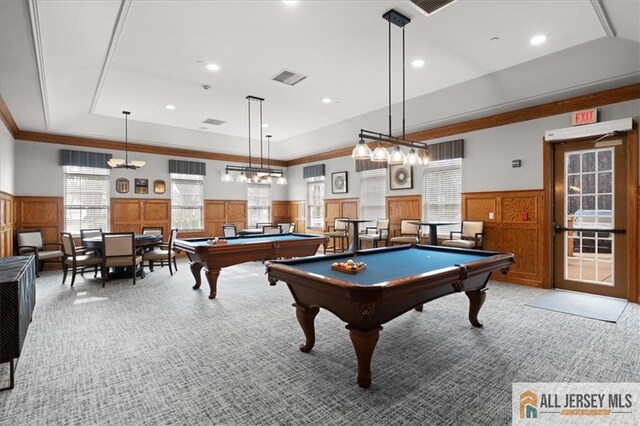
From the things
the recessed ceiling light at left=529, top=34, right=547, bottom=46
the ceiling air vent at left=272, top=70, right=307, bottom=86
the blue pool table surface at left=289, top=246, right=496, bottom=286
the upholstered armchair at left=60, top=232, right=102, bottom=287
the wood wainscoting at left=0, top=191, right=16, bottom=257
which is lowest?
the upholstered armchair at left=60, top=232, right=102, bottom=287

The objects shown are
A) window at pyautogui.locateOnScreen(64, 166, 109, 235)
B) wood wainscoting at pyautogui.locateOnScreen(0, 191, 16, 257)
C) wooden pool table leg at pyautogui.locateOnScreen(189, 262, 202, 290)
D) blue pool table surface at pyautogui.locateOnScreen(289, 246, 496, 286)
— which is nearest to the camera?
blue pool table surface at pyautogui.locateOnScreen(289, 246, 496, 286)

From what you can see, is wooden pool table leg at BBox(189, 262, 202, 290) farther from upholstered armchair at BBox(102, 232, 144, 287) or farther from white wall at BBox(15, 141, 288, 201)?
white wall at BBox(15, 141, 288, 201)

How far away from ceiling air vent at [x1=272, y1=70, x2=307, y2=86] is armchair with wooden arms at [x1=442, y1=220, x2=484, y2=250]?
3.83m

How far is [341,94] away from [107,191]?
248 inches

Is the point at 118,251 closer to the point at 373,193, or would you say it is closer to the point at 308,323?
the point at 308,323

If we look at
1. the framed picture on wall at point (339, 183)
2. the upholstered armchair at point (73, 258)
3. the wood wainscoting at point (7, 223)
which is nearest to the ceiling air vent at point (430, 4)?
the upholstered armchair at point (73, 258)

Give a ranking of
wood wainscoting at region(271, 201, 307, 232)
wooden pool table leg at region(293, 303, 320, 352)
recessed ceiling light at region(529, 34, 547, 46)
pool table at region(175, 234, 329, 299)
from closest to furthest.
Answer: wooden pool table leg at region(293, 303, 320, 352) → recessed ceiling light at region(529, 34, 547, 46) → pool table at region(175, 234, 329, 299) → wood wainscoting at region(271, 201, 307, 232)

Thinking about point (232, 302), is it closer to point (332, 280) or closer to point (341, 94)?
point (332, 280)

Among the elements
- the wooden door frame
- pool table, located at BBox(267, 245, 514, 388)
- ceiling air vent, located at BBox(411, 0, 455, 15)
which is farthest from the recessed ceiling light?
pool table, located at BBox(267, 245, 514, 388)

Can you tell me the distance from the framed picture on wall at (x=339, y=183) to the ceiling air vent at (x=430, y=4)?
240 inches

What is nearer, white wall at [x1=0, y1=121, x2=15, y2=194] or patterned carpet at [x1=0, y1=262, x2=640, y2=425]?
patterned carpet at [x1=0, y1=262, x2=640, y2=425]

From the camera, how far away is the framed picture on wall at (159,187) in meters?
8.76

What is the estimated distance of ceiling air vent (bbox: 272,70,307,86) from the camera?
493 cm

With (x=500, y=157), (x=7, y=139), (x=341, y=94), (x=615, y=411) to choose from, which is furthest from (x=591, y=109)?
(x=7, y=139)
